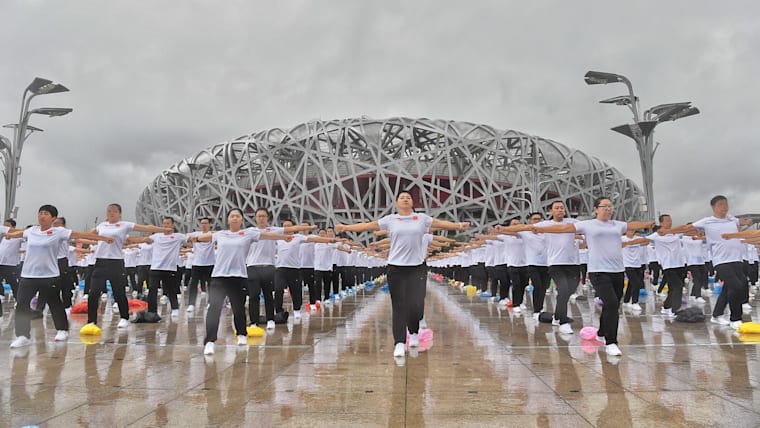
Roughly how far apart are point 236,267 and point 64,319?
2635 millimetres

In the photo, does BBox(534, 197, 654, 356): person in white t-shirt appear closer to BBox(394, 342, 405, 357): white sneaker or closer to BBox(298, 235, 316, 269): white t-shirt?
BBox(394, 342, 405, 357): white sneaker

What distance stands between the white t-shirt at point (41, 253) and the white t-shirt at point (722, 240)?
29.1 ft

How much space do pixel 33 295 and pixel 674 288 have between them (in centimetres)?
1029

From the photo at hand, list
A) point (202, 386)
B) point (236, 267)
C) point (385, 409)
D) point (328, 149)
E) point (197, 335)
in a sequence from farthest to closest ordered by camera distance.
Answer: point (328, 149) → point (197, 335) → point (236, 267) → point (202, 386) → point (385, 409)

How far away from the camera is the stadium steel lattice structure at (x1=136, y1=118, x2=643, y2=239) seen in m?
60.2

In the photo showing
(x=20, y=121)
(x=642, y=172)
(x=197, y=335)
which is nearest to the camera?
(x=197, y=335)

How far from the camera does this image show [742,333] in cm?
714

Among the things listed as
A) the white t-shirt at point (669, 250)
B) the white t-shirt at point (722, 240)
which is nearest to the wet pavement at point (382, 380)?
the white t-shirt at point (722, 240)

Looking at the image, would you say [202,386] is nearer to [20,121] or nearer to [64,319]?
[64,319]

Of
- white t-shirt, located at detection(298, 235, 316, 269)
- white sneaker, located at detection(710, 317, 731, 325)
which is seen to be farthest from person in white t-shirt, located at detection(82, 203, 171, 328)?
white sneaker, located at detection(710, 317, 731, 325)

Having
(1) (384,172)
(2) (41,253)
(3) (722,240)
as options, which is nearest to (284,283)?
(2) (41,253)

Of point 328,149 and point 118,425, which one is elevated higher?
point 328,149

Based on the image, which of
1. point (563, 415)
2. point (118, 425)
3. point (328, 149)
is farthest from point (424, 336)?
point (328, 149)

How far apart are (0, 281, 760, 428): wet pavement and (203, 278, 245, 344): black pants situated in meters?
0.28
